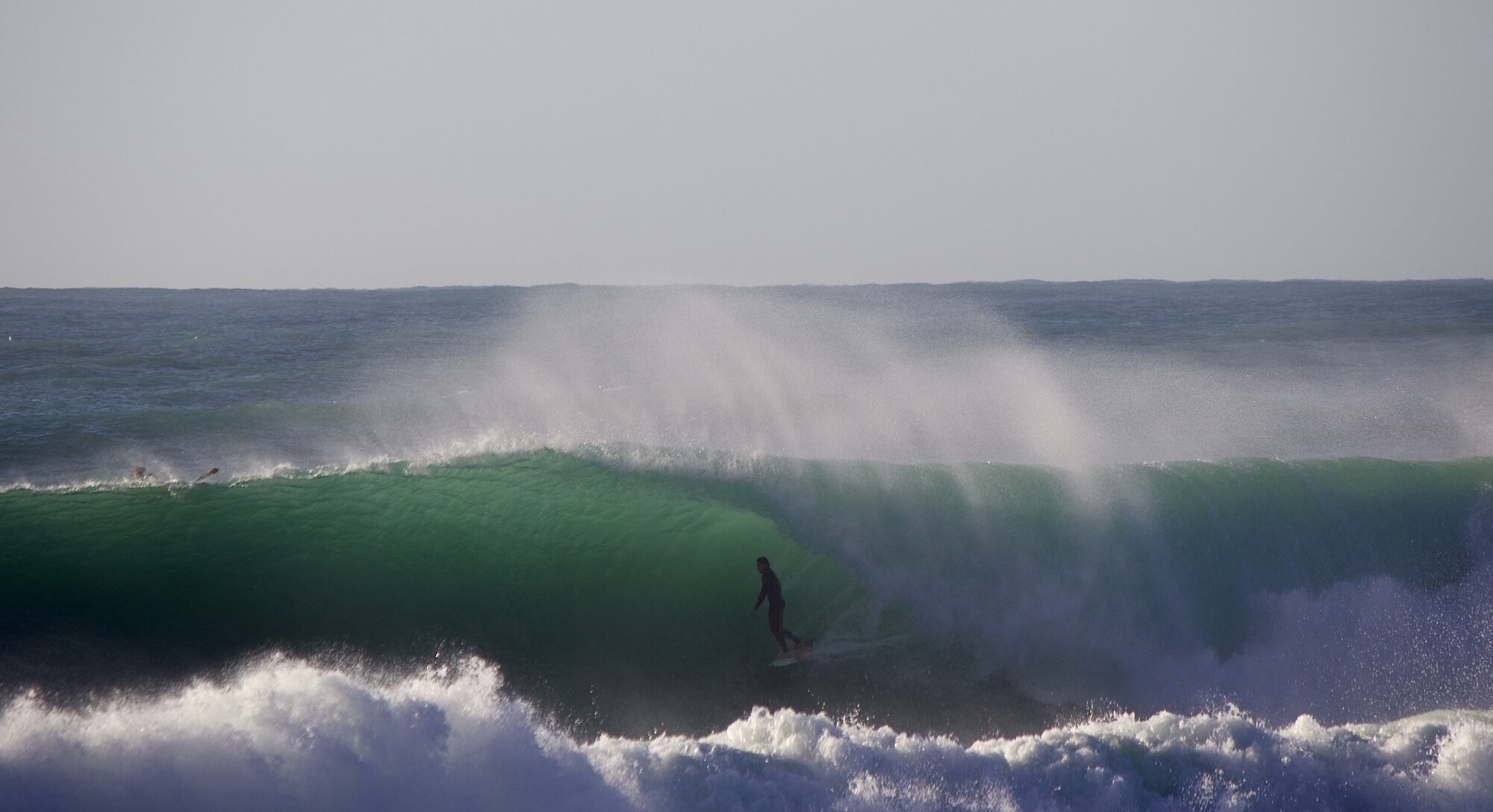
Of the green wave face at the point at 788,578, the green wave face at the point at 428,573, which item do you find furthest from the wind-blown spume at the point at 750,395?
the green wave face at the point at 788,578

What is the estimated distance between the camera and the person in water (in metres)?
7.89

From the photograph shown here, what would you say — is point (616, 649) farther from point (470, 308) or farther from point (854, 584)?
point (470, 308)

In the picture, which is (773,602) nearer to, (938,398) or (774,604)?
(774,604)

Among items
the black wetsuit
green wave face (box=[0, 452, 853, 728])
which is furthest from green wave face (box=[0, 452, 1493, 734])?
the black wetsuit

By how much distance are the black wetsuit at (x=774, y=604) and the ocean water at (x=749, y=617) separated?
0.64ft

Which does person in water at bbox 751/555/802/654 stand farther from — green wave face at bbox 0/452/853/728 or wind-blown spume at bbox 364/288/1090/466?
wind-blown spume at bbox 364/288/1090/466

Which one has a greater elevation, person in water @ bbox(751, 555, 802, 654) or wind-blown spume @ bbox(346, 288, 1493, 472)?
wind-blown spume @ bbox(346, 288, 1493, 472)

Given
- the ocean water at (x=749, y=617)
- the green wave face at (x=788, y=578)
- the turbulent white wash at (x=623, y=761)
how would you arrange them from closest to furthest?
the turbulent white wash at (x=623, y=761)
the ocean water at (x=749, y=617)
the green wave face at (x=788, y=578)

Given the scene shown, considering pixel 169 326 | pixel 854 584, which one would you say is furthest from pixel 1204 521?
pixel 169 326

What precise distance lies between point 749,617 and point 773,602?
0.51 meters

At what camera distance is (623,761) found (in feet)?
18.1

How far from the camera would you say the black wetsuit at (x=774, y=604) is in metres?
7.91

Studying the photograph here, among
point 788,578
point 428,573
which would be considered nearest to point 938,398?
point 788,578

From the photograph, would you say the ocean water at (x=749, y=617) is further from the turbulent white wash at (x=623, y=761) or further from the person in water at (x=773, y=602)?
the person in water at (x=773, y=602)
